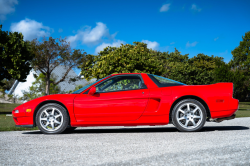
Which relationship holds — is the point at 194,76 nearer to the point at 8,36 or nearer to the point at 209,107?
the point at 8,36

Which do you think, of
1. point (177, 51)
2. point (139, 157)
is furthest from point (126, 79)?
point (177, 51)

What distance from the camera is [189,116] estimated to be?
531 centimetres

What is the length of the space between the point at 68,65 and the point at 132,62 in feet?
54.1

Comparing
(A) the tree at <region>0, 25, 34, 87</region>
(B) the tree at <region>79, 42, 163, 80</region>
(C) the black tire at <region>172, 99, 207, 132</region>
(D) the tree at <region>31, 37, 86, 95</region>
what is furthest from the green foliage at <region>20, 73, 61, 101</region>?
(C) the black tire at <region>172, 99, 207, 132</region>

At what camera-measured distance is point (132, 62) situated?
2211cm

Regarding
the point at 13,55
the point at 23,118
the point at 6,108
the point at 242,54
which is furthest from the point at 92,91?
the point at 242,54

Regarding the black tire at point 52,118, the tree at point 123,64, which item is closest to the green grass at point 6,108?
the tree at point 123,64

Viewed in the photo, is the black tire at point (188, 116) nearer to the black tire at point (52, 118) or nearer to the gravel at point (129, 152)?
the gravel at point (129, 152)


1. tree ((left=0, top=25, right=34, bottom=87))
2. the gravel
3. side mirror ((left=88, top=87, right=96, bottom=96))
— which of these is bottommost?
the gravel

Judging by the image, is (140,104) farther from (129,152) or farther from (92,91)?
(129,152)

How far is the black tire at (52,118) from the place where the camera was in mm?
5438

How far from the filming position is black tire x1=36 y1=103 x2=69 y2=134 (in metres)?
5.44

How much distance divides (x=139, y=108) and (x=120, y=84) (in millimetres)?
790

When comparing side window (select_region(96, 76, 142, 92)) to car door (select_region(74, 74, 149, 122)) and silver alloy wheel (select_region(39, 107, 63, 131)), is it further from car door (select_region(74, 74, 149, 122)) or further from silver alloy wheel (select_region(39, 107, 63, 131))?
silver alloy wheel (select_region(39, 107, 63, 131))
